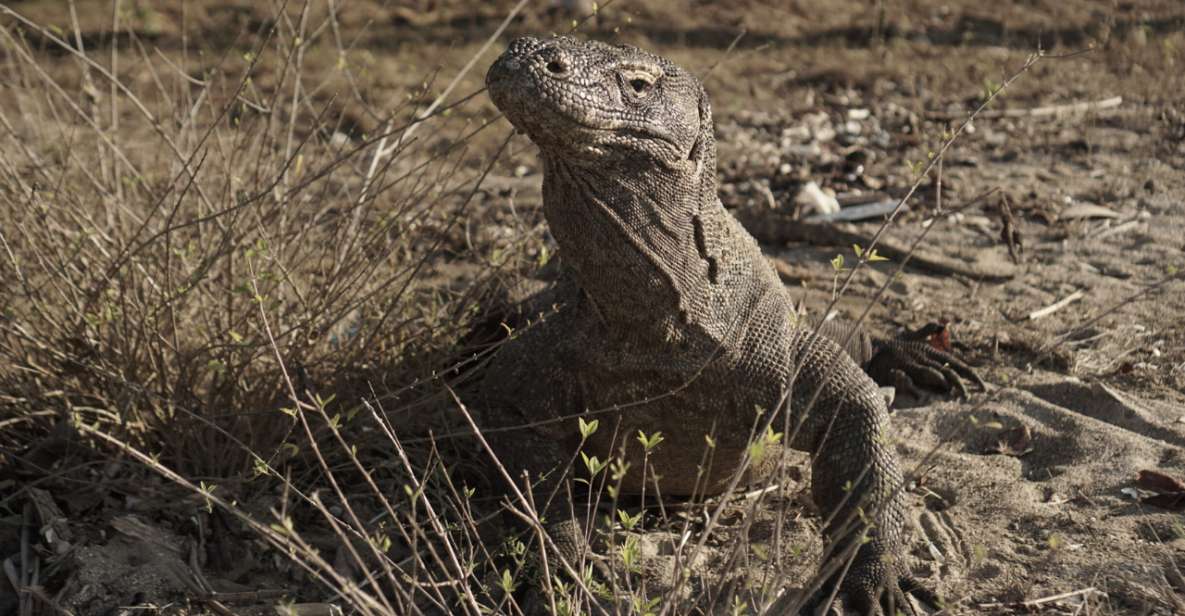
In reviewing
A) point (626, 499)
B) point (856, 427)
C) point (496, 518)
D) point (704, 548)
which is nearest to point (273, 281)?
point (496, 518)

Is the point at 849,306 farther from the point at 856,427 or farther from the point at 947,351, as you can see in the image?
the point at 856,427

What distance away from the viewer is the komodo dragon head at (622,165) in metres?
3.14

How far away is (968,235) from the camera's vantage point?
6703 millimetres

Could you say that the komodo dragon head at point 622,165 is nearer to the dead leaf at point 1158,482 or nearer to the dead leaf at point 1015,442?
the dead leaf at point 1015,442

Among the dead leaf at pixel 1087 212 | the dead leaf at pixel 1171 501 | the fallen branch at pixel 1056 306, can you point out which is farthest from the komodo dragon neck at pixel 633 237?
the dead leaf at pixel 1087 212

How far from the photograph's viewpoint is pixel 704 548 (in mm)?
4090

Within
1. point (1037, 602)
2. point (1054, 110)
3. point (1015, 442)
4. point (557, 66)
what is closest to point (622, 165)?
point (557, 66)

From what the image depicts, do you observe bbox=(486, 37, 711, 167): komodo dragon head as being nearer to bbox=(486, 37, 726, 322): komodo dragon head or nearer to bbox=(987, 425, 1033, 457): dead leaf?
bbox=(486, 37, 726, 322): komodo dragon head

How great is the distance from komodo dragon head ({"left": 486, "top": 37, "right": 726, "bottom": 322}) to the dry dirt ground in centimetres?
44

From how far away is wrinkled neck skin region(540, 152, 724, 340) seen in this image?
3342 millimetres

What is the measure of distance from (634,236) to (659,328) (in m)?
0.33

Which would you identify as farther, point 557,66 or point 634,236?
point 634,236

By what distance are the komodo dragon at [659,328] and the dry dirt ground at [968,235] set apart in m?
0.33

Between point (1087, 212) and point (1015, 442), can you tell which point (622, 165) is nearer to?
point (1015, 442)
